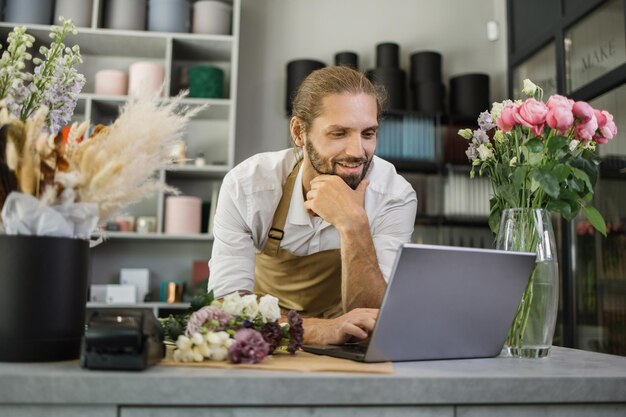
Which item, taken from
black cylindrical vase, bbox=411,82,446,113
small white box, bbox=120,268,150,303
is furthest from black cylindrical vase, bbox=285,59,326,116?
small white box, bbox=120,268,150,303

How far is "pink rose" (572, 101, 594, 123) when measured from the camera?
105 cm

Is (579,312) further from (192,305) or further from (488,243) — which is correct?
(192,305)

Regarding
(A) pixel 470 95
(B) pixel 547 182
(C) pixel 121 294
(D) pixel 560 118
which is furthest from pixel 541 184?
(A) pixel 470 95

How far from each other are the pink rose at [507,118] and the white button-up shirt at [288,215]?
0.57 metres

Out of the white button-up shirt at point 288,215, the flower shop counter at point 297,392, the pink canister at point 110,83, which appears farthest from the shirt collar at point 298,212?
the pink canister at point 110,83

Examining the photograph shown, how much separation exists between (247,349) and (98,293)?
8.42 feet

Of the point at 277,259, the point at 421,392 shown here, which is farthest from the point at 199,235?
the point at 421,392

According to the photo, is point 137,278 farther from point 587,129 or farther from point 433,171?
point 587,129

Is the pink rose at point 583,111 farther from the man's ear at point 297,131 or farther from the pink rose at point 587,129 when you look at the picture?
the man's ear at point 297,131

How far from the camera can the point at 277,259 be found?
1806 mm

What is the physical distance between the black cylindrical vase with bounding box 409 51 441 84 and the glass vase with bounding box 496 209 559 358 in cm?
275

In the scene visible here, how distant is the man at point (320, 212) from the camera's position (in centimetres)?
154

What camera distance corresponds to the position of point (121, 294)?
10.3 feet

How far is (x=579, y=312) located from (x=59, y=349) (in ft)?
9.25
